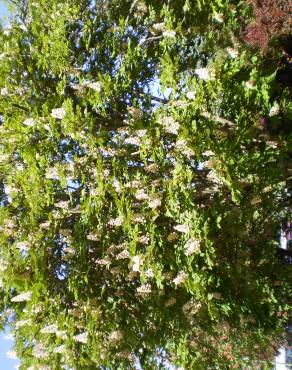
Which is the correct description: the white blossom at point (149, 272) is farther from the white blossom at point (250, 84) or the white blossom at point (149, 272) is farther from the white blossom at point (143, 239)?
the white blossom at point (250, 84)

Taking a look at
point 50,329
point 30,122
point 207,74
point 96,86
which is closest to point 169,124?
point 207,74

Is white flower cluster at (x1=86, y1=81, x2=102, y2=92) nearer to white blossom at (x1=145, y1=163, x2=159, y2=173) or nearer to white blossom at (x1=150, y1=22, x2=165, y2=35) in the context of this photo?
white blossom at (x1=145, y1=163, x2=159, y2=173)

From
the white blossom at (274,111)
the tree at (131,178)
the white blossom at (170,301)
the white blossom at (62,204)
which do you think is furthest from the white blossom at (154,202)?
the white blossom at (274,111)

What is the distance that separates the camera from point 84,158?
7.60 m

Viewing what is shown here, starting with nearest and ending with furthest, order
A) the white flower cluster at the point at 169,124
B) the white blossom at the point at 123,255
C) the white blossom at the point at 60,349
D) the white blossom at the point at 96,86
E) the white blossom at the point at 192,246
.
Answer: the white flower cluster at the point at 169,124, the white blossom at the point at 192,246, the white blossom at the point at 96,86, the white blossom at the point at 123,255, the white blossom at the point at 60,349

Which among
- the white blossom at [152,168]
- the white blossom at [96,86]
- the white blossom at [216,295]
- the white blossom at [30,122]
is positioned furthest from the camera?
the white blossom at [216,295]

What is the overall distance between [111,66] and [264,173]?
136 inches

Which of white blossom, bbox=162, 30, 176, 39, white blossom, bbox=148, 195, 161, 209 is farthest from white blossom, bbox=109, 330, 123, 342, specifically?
white blossom, bbox=162, 30, 176, 39

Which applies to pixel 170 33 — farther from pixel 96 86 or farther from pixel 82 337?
pixel 82 337

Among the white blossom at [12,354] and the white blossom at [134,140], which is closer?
the white blossom at [134,140]

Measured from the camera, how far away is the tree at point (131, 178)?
7234 mm

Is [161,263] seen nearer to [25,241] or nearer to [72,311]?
[72,311]

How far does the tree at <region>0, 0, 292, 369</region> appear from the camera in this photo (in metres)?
7.23

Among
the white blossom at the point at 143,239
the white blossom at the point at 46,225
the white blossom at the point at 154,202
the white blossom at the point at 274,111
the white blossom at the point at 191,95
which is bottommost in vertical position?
the white blossom at the point at 143,239
